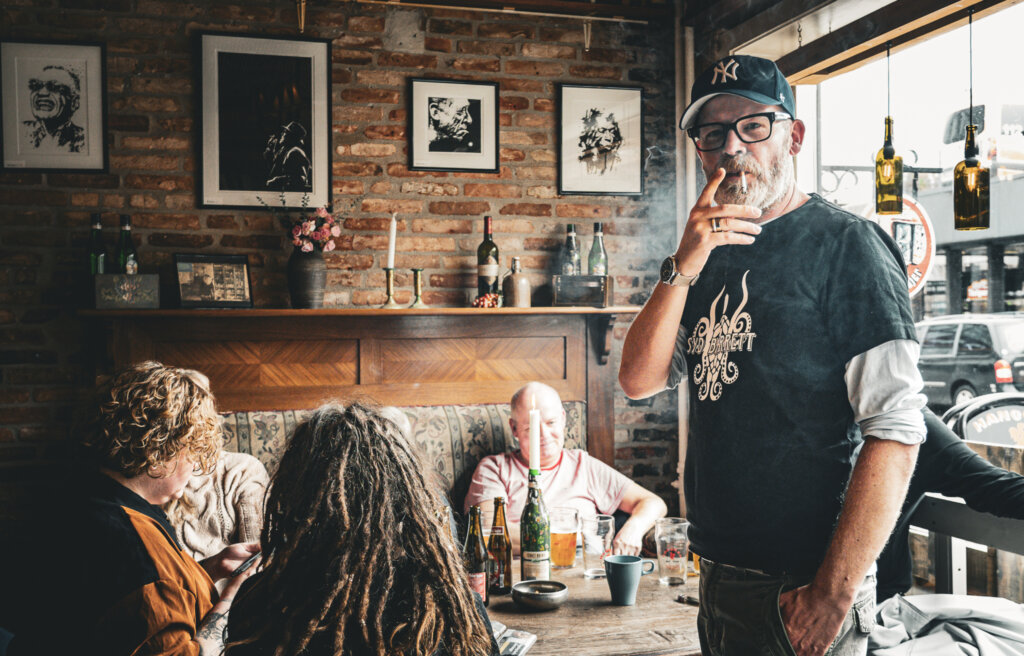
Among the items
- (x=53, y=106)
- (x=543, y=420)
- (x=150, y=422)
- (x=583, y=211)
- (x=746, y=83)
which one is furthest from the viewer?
(x=583, y=211)

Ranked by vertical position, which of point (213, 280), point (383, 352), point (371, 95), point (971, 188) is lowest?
point (383, 352)

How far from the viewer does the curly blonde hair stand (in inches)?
59.7

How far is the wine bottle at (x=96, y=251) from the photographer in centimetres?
315

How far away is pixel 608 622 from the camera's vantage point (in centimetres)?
169

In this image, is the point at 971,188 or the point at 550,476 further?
the point at 550,476

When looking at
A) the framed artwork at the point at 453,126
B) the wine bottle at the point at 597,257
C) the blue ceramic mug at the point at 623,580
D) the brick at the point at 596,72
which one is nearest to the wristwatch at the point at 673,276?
the blue ceramic mug at the point at 623,580

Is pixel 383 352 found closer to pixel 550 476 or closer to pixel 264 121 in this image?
pixel 550 476

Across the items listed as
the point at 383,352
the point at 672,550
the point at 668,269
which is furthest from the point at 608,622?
the point at 383,352

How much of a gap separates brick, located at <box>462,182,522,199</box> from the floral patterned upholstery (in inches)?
38.9

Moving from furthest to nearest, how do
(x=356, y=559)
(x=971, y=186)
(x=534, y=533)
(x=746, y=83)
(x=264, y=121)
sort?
(x=264, y=121)
(x=971, y=186)
(x=534, y=533)
(x=746, y=83)
(x=356, y=559)

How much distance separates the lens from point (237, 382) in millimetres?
3367

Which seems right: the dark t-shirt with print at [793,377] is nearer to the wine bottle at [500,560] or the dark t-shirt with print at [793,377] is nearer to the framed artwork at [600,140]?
the wine bottle at [500,560]

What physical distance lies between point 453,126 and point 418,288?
78cm

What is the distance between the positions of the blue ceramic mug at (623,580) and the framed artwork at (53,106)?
2.78 meters
